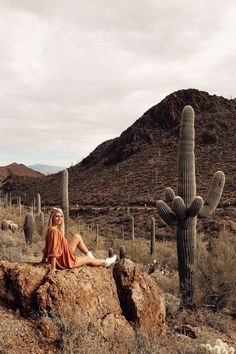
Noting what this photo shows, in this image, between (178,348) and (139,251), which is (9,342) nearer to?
(178,348)

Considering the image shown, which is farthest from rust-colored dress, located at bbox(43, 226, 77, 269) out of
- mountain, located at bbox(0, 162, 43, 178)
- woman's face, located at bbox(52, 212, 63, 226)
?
mountain, located at bbox(0, 162, 43, 178)

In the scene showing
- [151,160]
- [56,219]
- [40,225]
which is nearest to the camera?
[56,219]

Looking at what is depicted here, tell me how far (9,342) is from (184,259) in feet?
23.7

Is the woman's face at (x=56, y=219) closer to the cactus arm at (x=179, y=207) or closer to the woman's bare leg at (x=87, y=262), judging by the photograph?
the woman's bare leg at (x=87, y=262)

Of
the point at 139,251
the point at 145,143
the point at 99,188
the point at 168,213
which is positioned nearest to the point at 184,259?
the point at 168,213

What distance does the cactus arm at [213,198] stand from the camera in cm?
1182

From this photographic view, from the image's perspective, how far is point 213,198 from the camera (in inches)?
479

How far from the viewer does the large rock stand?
6.27m

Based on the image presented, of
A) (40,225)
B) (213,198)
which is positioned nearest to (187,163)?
(213,198)

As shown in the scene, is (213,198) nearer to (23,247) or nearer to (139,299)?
(139,299)

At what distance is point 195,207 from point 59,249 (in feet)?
19.5

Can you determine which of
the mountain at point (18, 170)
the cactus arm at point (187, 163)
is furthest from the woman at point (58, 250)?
the mountain at point (18, 170)

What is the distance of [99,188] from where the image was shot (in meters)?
55.8

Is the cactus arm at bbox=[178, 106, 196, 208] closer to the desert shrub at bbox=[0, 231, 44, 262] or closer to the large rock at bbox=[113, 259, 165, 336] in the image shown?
the desert shrub at bbox=[0, 231, 44, 262]
